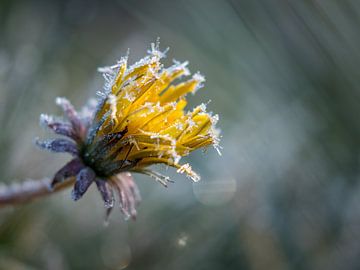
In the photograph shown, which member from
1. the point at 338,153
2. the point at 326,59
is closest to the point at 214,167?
the point at 338,153

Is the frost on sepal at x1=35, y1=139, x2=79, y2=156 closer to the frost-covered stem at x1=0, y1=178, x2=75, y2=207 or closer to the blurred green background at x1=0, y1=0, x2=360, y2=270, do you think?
the frost-covered stem at x1=0, y1=178, x2=75, y2=207

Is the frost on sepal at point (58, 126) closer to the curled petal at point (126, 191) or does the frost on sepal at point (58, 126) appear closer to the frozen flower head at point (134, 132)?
the frozen flower head at point (134, 132)

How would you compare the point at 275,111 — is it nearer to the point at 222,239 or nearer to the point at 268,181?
the point at 268,181

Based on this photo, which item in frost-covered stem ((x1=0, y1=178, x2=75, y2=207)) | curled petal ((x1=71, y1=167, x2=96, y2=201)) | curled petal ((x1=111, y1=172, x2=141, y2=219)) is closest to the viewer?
curled petal ((x1=71, y1=167, x2=96, y2=201))

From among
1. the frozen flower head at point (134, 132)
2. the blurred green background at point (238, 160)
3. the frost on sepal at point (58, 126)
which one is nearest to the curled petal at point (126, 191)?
the frozen flower head at point (134, 132)

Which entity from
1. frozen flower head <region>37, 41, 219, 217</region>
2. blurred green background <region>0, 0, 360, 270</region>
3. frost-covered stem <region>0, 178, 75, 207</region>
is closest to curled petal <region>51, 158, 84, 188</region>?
frozen flower head <region>37, 41, 219, 217</region>
